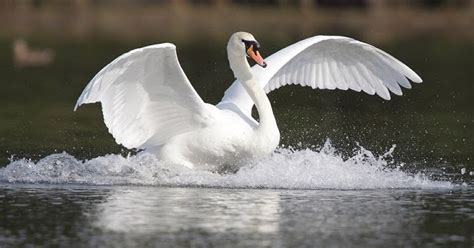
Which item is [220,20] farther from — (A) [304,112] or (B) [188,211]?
(B) [188,211]

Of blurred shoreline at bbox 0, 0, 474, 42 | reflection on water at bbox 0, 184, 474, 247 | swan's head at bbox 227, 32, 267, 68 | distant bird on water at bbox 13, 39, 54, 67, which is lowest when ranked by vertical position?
reflection on water at bbox 0, 184, 474, 247

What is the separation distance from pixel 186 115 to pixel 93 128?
4.73 metres

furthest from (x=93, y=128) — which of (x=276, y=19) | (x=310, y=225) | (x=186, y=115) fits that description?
(x=276, y=19)

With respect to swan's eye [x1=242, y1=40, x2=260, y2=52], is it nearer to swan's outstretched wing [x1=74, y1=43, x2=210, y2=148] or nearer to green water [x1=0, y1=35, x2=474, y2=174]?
swan's outstretched wing [x1=74, y1=43, x2=210, y2=148]

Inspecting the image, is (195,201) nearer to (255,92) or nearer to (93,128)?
(255,92)

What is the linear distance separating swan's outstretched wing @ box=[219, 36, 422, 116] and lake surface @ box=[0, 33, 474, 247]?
682 millimetres

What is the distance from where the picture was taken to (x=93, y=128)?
18359mm

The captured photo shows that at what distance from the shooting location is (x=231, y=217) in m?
11.7

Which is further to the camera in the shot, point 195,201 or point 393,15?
point 393,15

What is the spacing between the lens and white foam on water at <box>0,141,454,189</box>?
533 inches

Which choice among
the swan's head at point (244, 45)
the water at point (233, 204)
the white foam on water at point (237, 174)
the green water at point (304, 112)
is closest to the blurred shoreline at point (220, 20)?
the green water at point (304, 112)

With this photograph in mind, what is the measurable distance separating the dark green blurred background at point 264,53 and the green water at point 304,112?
2 cm

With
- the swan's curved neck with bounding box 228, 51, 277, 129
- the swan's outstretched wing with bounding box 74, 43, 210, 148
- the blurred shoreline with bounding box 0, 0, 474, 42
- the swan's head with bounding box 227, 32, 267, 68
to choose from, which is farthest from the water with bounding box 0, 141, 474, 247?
the blurred shoreline with bounding box 0, 0, 474, 42

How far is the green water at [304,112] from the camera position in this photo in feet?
54.4
